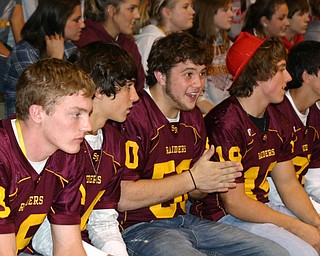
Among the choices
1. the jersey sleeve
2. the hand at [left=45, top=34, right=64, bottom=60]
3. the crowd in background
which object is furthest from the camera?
the hand at [left=45, top=34, right=64, bottom=60]

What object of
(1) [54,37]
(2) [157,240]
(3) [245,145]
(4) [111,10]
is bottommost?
(2) [157,240]

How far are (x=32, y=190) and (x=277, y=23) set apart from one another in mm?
3496

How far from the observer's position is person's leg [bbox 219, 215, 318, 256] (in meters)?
3.21

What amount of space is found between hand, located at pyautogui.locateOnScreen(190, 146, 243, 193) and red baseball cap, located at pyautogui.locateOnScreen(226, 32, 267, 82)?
1.89 feet

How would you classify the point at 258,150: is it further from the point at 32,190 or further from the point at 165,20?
the point at 165,20

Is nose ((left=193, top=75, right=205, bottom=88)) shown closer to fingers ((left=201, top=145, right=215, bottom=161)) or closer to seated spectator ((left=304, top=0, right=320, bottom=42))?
fingers ((left=201, top=145, right=215, bottom=161))

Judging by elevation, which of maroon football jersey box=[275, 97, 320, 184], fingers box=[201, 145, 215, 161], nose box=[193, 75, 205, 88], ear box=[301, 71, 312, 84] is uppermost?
nose box=[193, 75, 205, 88]

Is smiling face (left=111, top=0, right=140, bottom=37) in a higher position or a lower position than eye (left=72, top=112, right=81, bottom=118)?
higher

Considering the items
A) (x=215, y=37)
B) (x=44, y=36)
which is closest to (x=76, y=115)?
(x=44, y=36)

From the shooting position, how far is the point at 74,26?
4410 millimetres

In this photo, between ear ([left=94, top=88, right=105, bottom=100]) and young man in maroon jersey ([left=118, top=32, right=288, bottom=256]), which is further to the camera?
young man in maroon jersey ([left=118, top=32, right=288, bottom=256])

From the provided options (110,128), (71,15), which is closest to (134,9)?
(71,15)

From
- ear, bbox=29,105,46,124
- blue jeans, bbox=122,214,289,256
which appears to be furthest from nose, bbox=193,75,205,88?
ear, bbox=29,105,46,124

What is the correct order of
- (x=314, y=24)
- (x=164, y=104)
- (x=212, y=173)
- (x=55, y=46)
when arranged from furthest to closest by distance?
(x=314, y=24), (x=55, y=46), (x=164, y=104), (x=212, y=173)
